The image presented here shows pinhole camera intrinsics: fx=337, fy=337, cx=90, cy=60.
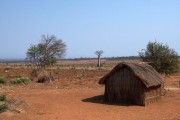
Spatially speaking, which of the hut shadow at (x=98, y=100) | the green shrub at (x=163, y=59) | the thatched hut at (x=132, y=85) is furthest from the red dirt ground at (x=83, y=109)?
the green shrub at (x=163, y=59)

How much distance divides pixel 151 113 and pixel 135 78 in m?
3.03

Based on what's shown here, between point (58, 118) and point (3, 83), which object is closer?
point (58, 118)

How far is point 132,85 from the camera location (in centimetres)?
1869

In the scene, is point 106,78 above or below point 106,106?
above

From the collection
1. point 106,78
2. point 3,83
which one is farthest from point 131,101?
point 3,83

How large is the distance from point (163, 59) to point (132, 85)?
15085 mm

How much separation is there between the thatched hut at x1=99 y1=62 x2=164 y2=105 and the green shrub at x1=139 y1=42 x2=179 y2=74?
1295 centimetres

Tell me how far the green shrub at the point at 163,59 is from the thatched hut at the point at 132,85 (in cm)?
1295

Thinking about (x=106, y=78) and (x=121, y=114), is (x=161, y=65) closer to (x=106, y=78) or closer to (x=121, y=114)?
(x=106, y=78)

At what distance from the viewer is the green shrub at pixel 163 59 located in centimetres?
3281

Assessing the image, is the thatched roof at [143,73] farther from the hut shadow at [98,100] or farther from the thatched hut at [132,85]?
the hut shadow at [98,100]

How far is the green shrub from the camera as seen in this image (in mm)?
32812

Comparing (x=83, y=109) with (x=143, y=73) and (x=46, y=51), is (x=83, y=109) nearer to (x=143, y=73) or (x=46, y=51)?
(x=143, y=73)

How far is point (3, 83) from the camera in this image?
28.9m
